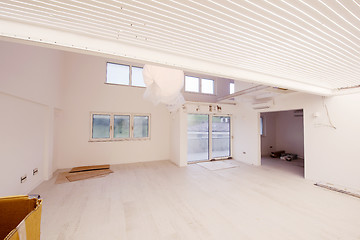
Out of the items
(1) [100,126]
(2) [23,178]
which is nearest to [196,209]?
(2) [23,178]

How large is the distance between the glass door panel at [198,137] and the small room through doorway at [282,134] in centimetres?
262

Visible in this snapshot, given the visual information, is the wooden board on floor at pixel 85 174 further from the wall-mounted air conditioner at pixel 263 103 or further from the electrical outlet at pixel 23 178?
the wall-mounted air conditioner at pixel 263 103

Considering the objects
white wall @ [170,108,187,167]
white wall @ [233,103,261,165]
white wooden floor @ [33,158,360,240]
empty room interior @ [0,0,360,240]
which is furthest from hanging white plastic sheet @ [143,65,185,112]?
white wall @ [233,103,261,165]

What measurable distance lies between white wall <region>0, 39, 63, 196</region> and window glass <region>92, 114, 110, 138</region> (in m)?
1.23

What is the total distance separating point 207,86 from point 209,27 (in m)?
5.49

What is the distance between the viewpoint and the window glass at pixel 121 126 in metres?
5.00

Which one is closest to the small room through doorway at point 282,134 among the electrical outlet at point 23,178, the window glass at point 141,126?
the window glass at point 141,126

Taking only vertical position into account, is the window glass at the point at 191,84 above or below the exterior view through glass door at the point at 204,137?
above

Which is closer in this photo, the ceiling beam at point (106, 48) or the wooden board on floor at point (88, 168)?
the ceiling beam at point (106, 48)

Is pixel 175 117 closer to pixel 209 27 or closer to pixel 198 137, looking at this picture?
pixel 198 137

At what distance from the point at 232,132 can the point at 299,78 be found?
3540 mm

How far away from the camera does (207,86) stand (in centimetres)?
652

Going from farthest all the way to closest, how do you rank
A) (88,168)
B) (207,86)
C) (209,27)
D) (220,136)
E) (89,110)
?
(207,86)
(220,136)
(89,110)
(88,168)
(209,27)

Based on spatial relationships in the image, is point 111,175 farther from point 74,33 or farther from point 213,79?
point 213,79
